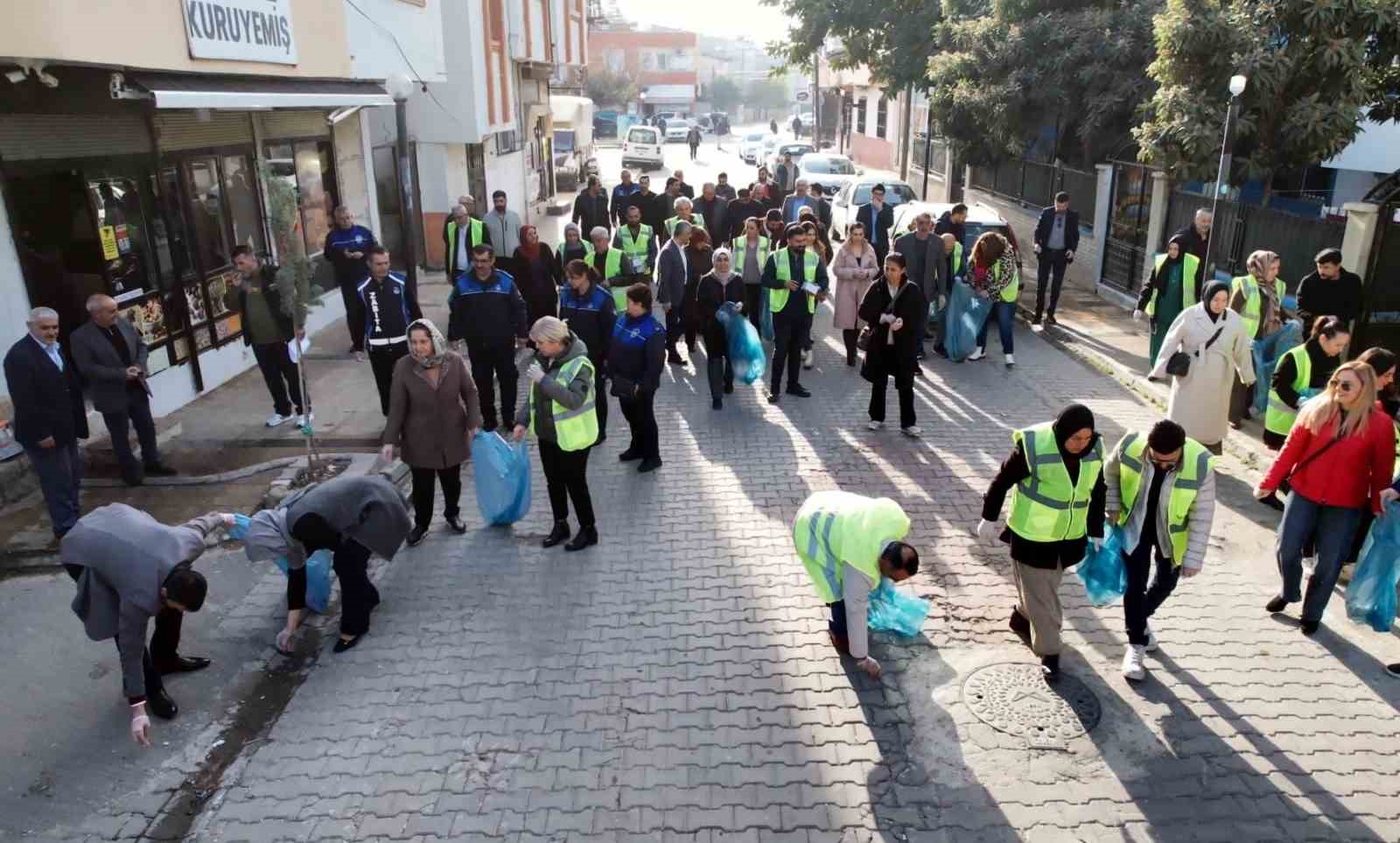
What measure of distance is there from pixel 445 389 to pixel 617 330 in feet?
5.84

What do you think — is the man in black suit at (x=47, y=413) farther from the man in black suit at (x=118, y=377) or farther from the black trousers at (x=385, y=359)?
the black trousers at (x=385, y=359)

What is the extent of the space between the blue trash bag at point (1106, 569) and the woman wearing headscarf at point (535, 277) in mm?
6844

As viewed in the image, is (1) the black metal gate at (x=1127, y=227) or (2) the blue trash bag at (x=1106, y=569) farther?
(1) the black metal gate at (x=1127, y=227)

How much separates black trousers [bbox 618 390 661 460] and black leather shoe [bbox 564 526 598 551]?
1477 millimetres

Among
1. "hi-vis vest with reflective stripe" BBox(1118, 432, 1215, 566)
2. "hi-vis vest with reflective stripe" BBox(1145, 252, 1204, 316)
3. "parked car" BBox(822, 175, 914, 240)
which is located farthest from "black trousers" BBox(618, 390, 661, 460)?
"parked car" BBox(822, 175, 914, 240)

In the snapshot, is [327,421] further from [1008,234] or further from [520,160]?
[520,160]

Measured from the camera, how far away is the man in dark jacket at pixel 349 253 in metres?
12.0

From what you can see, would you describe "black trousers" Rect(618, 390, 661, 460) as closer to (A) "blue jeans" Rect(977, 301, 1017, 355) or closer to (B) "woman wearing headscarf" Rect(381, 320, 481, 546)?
(B) "woman wearing headscarf" Rect(381, 320, 481, 546)

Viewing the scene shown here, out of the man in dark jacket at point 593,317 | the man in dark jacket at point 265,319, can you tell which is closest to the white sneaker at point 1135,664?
the man in dark jacket at point 593,317

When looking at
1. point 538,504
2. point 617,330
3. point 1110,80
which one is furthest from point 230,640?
point 1110,80

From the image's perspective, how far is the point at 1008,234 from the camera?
12969 millimetres

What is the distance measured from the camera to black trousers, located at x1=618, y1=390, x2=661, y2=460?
27.2 ft

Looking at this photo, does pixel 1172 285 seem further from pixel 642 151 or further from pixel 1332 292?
pixel 642 151

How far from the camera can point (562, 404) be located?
657 centimetres
